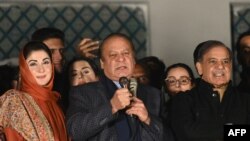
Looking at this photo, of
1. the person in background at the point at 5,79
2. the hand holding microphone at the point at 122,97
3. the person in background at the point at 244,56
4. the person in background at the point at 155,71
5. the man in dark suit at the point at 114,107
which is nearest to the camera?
the hand holding microphone at the point at 122,97

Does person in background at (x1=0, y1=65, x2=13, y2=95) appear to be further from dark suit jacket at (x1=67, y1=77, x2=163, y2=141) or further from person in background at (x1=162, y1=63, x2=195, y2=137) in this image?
person in background at (x1=162, y1=63, x2=195, y2=137)

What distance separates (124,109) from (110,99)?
86 mm

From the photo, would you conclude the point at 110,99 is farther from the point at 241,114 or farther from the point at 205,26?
the point at 205,26

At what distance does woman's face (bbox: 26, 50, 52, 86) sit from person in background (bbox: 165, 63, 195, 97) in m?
0.94

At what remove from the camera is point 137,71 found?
396 centimetres

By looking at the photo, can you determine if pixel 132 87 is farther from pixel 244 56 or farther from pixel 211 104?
pixel 244 56

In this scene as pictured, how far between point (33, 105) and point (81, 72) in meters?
0.62

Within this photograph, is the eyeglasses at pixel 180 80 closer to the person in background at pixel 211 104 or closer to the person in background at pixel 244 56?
the person in background at pixel 244 56

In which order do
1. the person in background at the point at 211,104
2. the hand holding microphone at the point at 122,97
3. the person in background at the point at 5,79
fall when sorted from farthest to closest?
1. the person in background at the point at 5,79
2. the person in background at the point at 211,104
3. the hand holding microphone at the point at 122,97

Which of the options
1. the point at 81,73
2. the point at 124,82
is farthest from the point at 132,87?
the point at 81,73

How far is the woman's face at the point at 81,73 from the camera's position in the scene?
11.8 ft

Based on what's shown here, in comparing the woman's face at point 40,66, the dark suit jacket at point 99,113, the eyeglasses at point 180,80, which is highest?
the woman's face at point 40,66

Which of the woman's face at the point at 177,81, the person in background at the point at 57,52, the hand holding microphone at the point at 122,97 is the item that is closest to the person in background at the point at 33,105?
the hand holding microphone at the point at 122,97

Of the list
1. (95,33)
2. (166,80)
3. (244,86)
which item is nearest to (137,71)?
(166,80)
